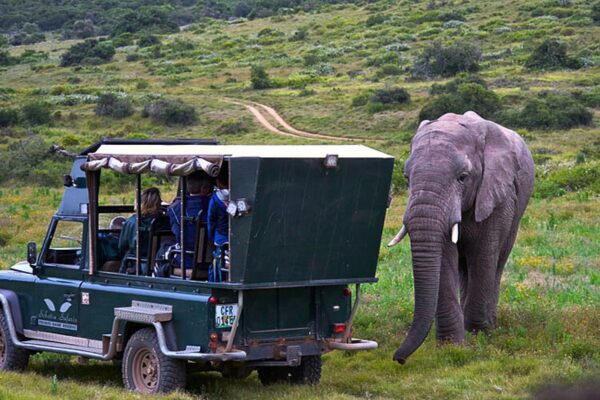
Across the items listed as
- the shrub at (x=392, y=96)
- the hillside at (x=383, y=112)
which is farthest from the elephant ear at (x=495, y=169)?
the shrub at (x=392, y=96)

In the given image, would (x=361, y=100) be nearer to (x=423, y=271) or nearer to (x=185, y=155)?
(x=423, y=271)

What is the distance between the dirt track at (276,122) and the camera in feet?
146

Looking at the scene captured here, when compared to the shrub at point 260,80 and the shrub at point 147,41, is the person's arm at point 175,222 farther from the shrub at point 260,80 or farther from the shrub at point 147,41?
the shrub at point 147,41

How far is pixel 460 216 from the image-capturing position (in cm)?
1116

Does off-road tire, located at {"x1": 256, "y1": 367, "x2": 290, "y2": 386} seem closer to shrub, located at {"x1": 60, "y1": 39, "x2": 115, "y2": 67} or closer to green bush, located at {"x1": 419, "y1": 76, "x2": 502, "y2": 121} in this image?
green bush, located at {"x1": 419, "y1": 76, "x2": 502, "y2": 121}

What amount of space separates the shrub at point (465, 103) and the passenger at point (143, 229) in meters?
34.0

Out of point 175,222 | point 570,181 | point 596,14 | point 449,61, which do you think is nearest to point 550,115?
point 570,181

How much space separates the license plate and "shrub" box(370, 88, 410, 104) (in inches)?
1565

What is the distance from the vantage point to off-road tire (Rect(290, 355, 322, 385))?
34.6ft

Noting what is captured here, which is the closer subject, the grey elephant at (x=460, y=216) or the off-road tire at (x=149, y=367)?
the off-road tire at (x=149, y=367)

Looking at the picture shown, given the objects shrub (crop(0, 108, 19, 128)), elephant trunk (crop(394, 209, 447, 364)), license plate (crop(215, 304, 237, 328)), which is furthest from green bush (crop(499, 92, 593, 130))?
license plate (crop(215, 304, 237, 328))

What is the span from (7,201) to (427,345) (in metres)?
19.3

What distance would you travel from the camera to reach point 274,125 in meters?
48.6

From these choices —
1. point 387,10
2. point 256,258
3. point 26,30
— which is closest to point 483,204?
point 256,258
